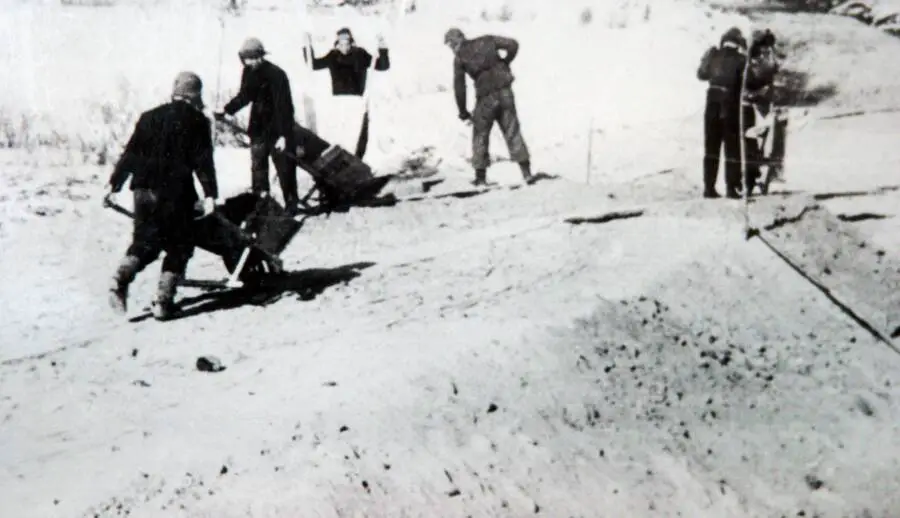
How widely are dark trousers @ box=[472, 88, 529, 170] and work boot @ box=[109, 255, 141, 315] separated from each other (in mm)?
2700

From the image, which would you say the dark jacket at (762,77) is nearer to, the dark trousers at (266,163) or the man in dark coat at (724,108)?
the man in dark coat at (724,108)

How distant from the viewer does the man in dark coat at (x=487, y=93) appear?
5.88 meters

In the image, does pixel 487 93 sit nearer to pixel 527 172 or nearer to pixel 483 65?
pixel 483 65

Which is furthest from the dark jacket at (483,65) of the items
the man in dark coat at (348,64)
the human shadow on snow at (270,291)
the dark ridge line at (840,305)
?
the dark ridge line at (840,305)

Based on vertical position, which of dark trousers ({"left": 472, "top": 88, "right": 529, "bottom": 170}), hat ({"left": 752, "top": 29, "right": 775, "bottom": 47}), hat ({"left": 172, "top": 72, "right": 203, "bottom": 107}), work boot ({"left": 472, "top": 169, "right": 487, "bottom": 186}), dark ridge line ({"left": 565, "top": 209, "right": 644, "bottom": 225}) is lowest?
dark ridge line ({"left": 565, "top": 209, "right": 644, "bottom": 225})

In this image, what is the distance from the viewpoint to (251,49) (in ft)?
16.5

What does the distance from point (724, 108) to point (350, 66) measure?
245cm

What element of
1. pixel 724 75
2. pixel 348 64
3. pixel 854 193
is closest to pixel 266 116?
pixel 348 64

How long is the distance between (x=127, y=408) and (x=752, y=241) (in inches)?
135

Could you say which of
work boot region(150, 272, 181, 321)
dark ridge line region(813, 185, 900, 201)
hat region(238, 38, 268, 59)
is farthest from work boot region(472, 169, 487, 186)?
work boot region(150, 272, 181, 321)

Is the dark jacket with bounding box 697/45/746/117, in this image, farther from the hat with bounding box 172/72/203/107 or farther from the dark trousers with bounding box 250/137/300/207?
the hat with bounding box 172/72/203/107

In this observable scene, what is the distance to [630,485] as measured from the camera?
3.63m

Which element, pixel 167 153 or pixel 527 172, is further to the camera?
pixel 527 172

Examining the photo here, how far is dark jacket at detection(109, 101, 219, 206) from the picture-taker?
14.3 ft
